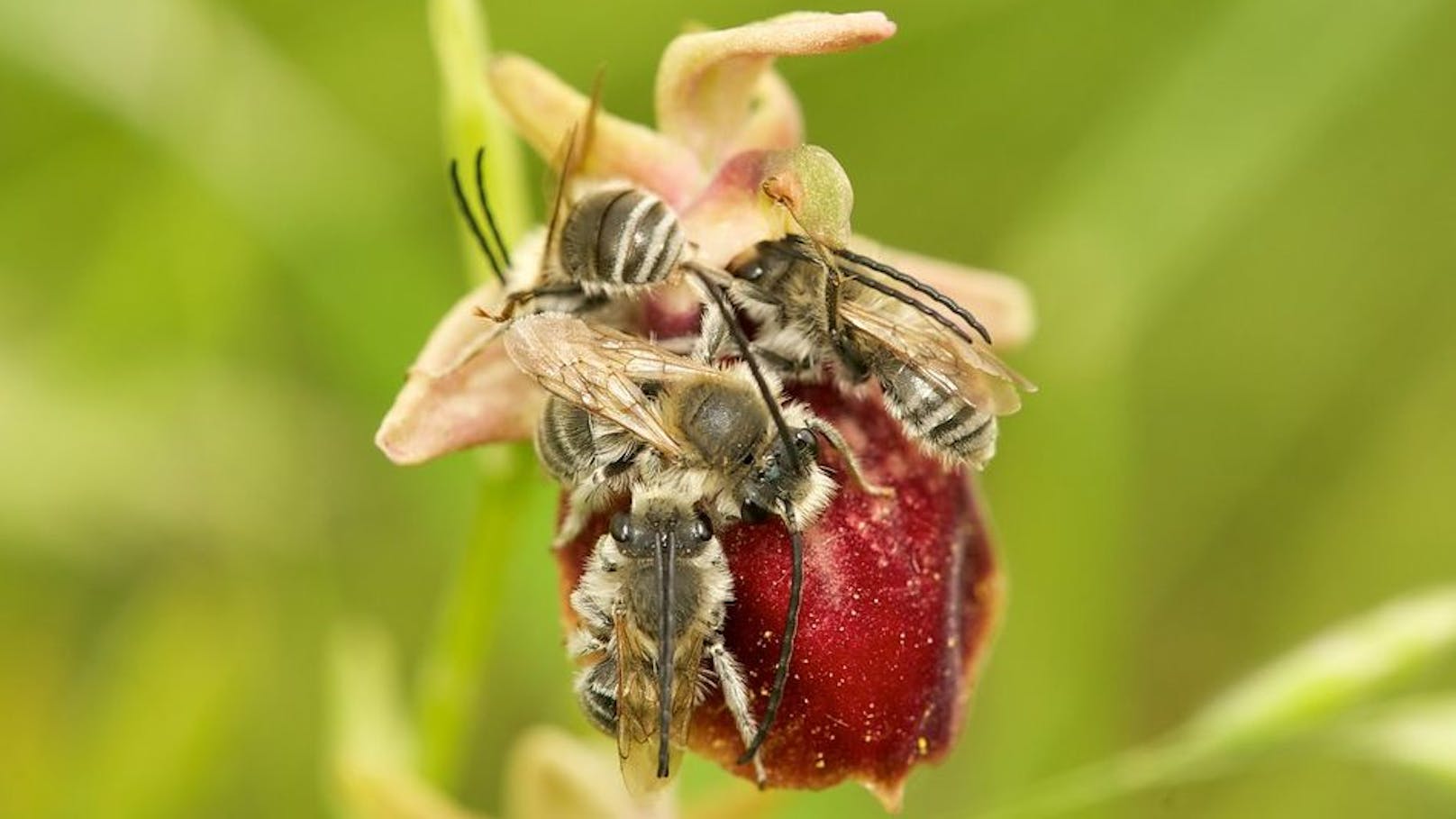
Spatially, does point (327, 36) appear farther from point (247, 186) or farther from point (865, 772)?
point (865, 772)

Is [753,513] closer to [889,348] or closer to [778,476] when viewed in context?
[778,476]

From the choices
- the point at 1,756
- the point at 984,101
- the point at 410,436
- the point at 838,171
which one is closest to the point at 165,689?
the point at 1,756

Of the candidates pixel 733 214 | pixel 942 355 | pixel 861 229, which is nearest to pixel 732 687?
pixel 942 355

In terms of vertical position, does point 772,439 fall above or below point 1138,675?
above

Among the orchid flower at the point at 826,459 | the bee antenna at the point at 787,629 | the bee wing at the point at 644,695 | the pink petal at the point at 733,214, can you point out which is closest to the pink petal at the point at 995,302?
the orchid flower at the point at 826,459

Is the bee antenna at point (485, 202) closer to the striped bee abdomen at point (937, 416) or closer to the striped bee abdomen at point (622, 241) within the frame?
the striped bee abdomen at point (622, 241)
